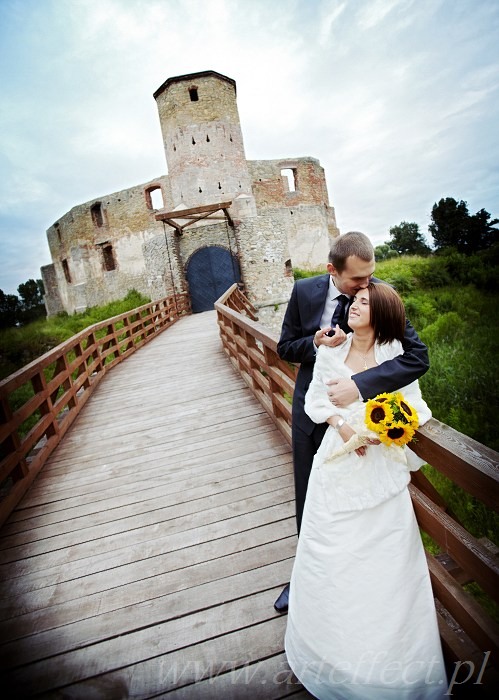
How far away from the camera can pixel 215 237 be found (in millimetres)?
14266

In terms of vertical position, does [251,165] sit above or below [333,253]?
above

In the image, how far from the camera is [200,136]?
15688mm

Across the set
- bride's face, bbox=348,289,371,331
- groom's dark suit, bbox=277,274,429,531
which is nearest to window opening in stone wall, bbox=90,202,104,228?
groom's dark suit, bbox=277,274,429,531

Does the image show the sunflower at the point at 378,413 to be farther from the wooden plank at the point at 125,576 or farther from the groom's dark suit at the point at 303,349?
the wooden plank at the point at 125,576

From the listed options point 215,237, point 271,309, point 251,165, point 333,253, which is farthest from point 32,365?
point 251,165

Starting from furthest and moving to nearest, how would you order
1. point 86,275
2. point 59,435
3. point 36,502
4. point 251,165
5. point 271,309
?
point 86,275
point 251,165
point 271,309
point 59,435
point 36,502

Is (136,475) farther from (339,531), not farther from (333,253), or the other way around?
(333,253)

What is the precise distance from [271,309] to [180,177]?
8.19m

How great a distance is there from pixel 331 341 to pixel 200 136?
57.4 feet

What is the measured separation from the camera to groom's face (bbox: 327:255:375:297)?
131cm

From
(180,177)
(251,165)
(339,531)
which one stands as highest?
(251,165)

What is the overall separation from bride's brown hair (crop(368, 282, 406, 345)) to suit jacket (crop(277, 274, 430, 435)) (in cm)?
9

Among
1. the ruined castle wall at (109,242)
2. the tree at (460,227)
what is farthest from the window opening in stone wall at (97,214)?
the tree at (460,227)

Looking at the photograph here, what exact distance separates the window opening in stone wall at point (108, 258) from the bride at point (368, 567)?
2272 centimetres
